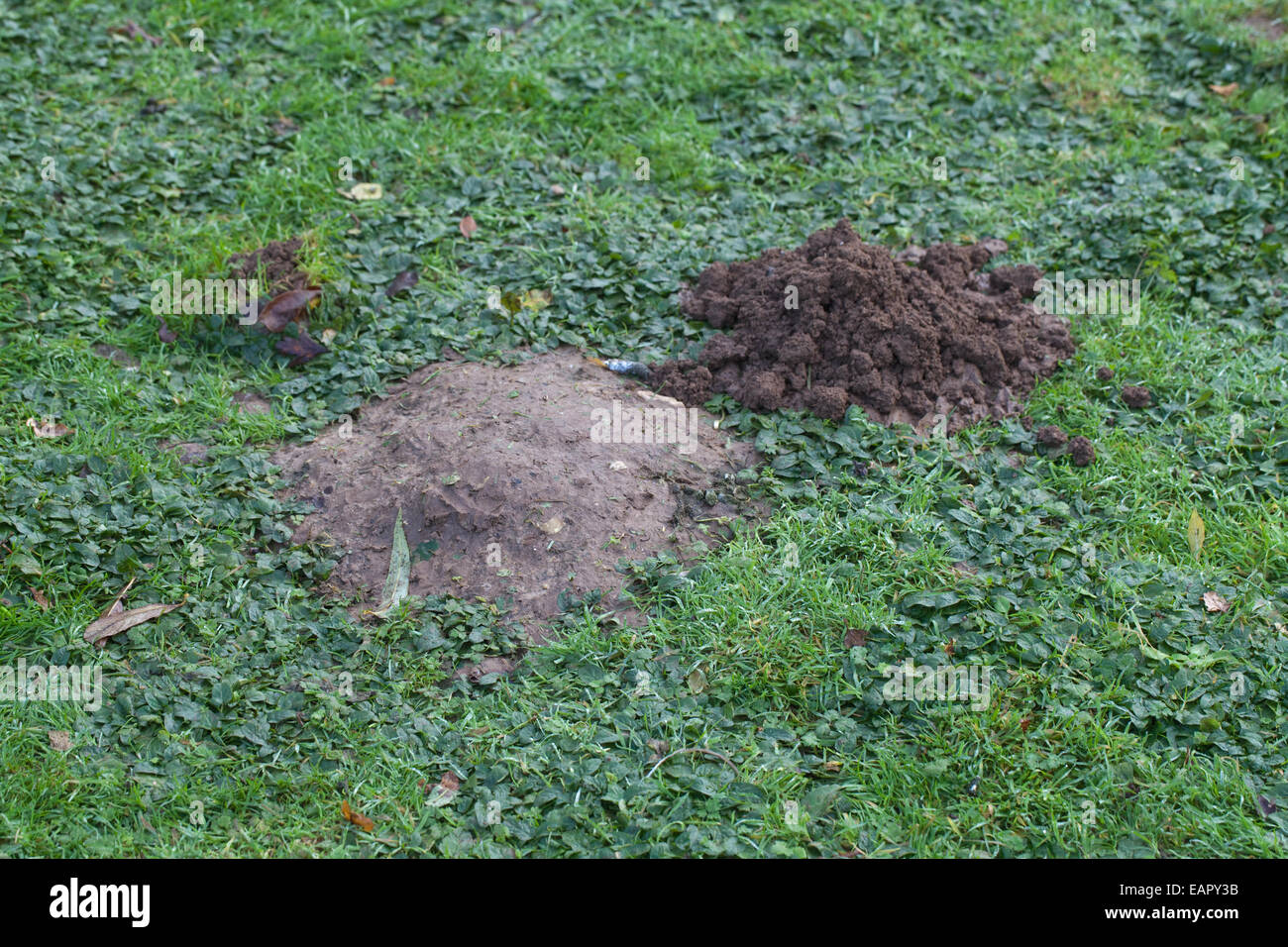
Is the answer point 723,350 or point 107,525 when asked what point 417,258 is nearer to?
point 723,350

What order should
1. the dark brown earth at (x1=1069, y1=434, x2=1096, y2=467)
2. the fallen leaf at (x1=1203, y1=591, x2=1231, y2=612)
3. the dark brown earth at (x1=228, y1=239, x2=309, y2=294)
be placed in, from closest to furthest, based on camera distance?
1. the fallen leaf at (x1=1203, y1=591, x2=1231, y2=612)
2. the dark brown earth at (x1=1069, y1=434, x2=1096, y2=467)
3. the dark brown earth at (x1=228, y1=239, x2=309, y2=294)

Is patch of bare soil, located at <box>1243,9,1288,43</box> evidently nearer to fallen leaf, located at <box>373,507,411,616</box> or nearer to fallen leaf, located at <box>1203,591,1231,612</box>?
fallen leaf, located at <box>1203,591,1231,612</box>

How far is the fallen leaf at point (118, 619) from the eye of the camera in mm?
3492

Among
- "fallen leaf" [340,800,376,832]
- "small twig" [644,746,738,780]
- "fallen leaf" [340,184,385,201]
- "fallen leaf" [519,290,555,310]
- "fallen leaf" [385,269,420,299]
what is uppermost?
"fallen leaf" [340,184,385,201]

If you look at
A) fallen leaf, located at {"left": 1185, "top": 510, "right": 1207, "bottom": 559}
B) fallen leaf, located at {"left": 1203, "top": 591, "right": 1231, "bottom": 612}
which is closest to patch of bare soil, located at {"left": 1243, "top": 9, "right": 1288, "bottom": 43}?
fallen leaf, located at {"left": 1185, "top": 510, "right": 1207, "bottom": 559}

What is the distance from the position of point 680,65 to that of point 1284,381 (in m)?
3.57

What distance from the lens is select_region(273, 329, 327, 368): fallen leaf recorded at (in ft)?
15.3

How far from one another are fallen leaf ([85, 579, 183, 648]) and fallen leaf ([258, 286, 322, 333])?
1486 mm

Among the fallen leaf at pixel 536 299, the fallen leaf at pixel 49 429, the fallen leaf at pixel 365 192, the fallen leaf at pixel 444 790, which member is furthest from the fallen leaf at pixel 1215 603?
the fallen leaf at pixel 49 429

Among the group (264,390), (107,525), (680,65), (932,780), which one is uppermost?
(680,65)

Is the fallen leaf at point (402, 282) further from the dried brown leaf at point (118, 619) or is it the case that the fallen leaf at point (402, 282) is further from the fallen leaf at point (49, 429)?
the dried brown leaf at point (118, 619)

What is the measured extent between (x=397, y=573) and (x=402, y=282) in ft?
5.70

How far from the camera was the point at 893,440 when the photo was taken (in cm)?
421

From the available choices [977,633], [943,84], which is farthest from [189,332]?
[943,84]
